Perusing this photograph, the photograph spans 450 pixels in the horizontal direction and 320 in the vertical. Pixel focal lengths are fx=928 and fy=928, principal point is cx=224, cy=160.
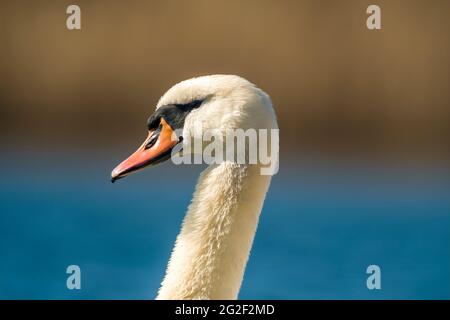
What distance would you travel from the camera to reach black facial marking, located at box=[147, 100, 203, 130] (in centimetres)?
167

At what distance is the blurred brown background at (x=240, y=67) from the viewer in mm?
4906

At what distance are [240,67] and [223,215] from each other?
130 inches

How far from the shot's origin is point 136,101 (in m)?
5.04

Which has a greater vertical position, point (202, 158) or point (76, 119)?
point (202, 158)

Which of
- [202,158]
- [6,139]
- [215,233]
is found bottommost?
[6,139]

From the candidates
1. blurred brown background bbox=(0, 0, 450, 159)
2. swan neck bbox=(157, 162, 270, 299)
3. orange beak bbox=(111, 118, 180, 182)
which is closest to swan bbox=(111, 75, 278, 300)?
swan neck bbox=(157, 162, 270, 299)

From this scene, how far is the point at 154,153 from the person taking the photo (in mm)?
1768

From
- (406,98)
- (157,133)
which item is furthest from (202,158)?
(406,98)

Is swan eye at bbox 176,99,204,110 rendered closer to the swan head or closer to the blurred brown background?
the swan head

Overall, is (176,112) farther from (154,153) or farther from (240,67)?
(240,67)

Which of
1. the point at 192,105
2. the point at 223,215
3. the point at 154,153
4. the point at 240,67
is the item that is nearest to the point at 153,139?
the point at 154,153
